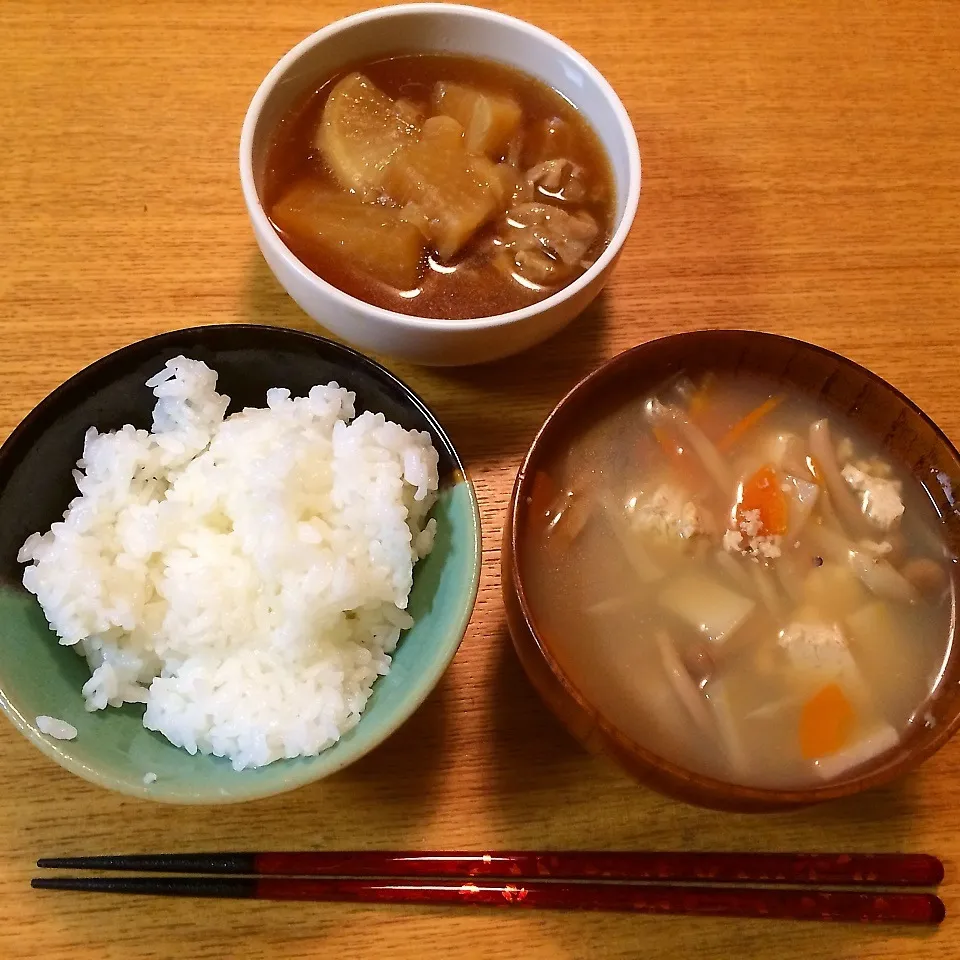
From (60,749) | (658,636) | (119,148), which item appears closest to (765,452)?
(658,636)

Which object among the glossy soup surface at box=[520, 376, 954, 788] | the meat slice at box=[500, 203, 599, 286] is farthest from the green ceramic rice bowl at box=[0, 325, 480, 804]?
the meat slice at box=[500, 203, 599, 286]

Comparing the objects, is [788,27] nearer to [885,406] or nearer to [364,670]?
[885,406]

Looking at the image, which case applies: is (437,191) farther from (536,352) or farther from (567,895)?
(567,895)

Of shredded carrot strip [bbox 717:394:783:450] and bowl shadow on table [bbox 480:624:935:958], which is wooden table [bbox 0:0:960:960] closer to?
bowl shadow on table [bbox 480:624:935:958]

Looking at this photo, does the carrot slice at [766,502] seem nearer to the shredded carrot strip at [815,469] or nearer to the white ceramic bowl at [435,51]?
the shredded carrot strip at [815,469]

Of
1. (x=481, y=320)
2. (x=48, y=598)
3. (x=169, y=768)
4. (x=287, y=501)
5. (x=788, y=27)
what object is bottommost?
(x=169, y=768)

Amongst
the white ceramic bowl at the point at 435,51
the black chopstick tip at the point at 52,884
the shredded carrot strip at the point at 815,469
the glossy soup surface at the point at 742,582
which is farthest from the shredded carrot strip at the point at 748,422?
the black chopstick tip at the point at 52,884

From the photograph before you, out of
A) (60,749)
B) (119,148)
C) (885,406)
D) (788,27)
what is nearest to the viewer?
(60,749)

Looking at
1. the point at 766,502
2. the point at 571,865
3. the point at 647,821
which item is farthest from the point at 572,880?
the point at 766,502
